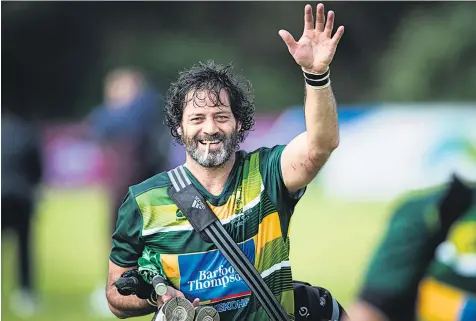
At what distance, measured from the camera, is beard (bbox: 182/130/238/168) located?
402cm

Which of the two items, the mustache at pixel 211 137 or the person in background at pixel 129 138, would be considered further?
the person in background at pixel 129 138

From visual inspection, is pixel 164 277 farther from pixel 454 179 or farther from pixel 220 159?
pixel 454 179

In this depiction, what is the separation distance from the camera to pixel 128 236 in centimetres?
411

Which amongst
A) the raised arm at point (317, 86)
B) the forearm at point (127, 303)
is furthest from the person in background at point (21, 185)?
the raised arm at point (317, 86)

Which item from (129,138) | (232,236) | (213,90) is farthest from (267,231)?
(129,138)

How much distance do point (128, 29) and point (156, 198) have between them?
48.5ft

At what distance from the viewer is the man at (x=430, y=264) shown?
7297mm

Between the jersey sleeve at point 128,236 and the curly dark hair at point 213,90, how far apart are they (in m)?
0.36

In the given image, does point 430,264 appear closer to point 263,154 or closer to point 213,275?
point 263,154

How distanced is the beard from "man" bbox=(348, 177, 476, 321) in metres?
3.42

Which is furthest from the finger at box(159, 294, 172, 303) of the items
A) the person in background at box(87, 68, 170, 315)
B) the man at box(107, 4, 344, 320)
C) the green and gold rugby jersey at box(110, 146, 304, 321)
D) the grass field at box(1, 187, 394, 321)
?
the person in background at box(87, 68, 170, 315)

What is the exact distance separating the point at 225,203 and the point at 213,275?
0.29m

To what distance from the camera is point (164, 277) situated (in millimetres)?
4008

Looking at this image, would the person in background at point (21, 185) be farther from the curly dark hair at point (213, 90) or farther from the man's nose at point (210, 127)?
the man's nose at point (210, 127)
